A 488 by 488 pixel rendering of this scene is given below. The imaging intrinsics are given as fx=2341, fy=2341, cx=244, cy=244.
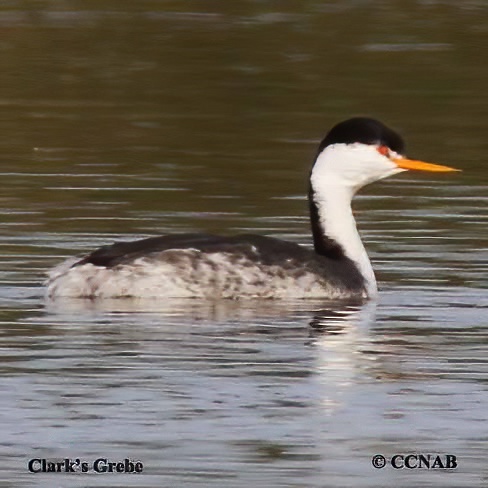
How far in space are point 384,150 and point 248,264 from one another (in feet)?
4.96

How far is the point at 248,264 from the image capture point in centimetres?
1589

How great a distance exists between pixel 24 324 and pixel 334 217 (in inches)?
126

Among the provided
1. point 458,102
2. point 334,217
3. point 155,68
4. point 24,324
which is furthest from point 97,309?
point 155,68

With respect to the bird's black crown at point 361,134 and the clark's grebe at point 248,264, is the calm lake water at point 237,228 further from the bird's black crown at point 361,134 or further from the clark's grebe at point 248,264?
the bird's black crown at point 361,134

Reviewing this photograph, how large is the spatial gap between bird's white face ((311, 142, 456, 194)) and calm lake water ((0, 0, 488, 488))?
0.72 meters

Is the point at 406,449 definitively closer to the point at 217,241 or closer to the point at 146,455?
the point at 146,455

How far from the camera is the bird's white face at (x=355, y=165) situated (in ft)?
54.5

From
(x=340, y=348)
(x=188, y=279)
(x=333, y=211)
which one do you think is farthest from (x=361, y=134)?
(x=340, y=348)

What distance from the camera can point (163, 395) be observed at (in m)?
12.2

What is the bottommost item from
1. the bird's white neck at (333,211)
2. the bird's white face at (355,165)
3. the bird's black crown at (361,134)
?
the bird's white neck at (333,211)

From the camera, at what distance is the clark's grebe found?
1565cm

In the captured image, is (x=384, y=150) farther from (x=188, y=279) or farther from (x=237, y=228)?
(x=237, y=228)

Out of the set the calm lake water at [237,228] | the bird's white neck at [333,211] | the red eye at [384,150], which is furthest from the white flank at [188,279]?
the red eye at [384,150]

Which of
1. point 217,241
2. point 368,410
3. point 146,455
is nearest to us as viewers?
point 146,455
